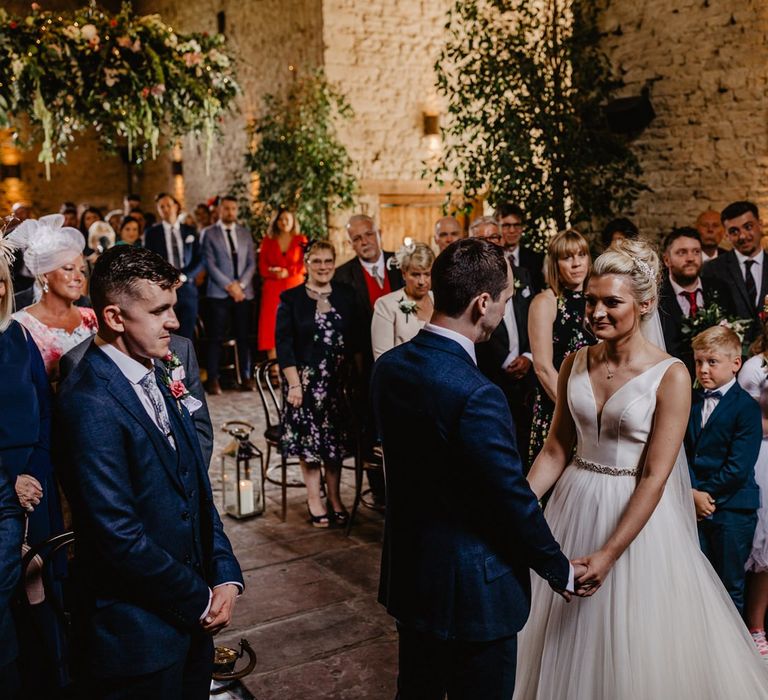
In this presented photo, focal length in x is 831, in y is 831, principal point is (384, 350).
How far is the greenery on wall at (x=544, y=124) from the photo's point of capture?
7.36 meters

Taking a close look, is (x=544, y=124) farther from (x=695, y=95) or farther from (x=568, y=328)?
(x=568, y=328)

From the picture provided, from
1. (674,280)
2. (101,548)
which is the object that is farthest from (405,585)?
(674,280)

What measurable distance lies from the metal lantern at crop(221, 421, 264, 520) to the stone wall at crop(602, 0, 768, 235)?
182 inches

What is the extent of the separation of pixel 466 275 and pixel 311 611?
2.35 meters

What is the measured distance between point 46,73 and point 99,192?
10.8m

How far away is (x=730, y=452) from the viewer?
337 centimetres

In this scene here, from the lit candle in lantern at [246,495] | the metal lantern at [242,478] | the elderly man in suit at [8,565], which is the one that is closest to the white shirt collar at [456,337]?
the elderly man in suit at [8,565]

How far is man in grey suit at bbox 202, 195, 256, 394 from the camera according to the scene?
8625 millimetres

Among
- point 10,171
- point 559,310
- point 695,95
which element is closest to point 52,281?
point 559,310

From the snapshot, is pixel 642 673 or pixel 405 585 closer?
pixel 405 585

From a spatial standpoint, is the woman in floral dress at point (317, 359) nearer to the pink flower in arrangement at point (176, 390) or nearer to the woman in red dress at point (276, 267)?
the pink flower in arrangement at point (176, 390)

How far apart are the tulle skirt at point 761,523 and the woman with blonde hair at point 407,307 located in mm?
1812

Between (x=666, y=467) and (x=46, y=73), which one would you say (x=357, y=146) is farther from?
(x=666, y=467)

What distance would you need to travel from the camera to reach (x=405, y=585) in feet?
6.97
